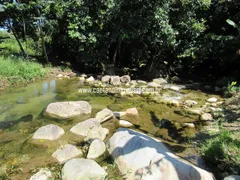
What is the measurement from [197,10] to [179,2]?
1.43 m

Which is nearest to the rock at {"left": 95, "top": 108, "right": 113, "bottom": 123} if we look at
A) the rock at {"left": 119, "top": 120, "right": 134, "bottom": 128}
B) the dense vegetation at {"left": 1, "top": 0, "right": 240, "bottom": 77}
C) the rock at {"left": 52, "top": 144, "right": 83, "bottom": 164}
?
the rock at {"left": 119, "top": 120, "right": 134, "bottom": 128}

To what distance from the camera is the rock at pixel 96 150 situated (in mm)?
3244

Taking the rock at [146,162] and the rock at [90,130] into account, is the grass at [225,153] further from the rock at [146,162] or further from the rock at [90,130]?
the rock at [90,130]

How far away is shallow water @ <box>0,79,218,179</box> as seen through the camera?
3211 millimetres

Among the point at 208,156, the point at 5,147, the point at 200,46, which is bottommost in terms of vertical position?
the point at 5,147

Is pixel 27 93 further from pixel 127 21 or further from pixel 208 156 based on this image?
pixel 208 156

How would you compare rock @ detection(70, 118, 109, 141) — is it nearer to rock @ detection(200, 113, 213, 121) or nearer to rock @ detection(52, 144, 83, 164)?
rock @ detection(52, 144, 83, 164)

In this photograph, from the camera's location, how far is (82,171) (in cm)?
265

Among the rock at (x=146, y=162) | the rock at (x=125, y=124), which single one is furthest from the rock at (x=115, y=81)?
the rock at (x=146, y=162)

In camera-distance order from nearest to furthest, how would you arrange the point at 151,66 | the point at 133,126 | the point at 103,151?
the point at 103,151 → the point at 133,126 → the point at 151,66

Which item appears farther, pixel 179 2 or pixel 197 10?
pixel 197 10

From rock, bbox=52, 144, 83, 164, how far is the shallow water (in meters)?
0.11

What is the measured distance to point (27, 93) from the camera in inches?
276

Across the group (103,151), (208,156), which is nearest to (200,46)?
(208,156)
